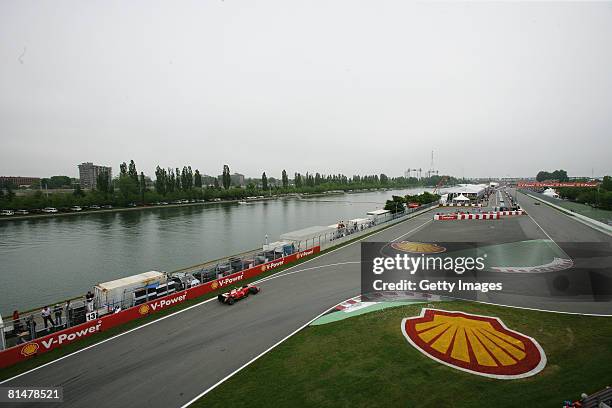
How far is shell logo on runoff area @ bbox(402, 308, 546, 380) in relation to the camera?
11188 mm

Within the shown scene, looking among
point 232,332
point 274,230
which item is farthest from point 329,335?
point 274,230

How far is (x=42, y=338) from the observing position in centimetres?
1319

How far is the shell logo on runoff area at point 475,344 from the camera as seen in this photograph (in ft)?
36.7

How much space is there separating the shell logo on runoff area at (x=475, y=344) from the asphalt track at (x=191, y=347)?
5.01 m

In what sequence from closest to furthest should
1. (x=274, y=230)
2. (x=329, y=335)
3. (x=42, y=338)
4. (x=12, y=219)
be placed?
(x=42, y=338) < (x=329, y=335) < (x=274, y=230) < (x=12, y=219)

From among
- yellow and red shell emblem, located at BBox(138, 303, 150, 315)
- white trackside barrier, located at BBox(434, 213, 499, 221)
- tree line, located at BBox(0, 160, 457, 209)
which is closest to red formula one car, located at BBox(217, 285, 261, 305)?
yellow and red shell emblem, located at BBox(138, 303, 150, 315)

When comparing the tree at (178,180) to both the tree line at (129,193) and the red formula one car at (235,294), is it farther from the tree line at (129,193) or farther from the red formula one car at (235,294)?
the red formula one car at (235,294)

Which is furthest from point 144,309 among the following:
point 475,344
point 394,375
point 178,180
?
point 178,180

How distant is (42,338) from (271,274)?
14267 mm

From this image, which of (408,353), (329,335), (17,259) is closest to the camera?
(408,353)

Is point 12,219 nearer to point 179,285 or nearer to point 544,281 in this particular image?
point 179,285

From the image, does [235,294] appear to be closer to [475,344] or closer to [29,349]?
[29,349]

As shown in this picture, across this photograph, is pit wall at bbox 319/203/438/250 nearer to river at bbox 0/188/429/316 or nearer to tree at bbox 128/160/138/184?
river at bbox 0/188/429/316

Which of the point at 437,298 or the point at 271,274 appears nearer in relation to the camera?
the point at 437,298
